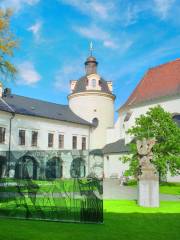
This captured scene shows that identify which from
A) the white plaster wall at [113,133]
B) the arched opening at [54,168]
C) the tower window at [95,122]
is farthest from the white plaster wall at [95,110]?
the arched opening at [54,168]

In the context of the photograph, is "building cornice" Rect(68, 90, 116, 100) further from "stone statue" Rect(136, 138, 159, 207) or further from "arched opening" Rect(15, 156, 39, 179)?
"arched opening" Rect(15, 156, 39, 179)

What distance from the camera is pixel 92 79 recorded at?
52.1 meters

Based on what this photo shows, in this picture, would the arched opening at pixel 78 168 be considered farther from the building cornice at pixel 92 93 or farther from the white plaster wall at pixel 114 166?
the building cornice at pixel 92 93

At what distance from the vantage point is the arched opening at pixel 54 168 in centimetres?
1415

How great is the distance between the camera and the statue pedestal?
17.8 meters

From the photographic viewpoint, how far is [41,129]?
43969 mm

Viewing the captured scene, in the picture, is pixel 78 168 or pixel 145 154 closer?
pixel 78 168

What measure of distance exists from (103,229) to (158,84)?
116ft

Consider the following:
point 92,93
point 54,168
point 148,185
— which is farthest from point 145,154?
point 92,93

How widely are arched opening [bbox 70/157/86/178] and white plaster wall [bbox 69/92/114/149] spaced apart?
3471cm

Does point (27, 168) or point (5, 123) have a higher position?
point (5, 123)

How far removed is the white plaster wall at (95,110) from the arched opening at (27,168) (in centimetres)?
3383

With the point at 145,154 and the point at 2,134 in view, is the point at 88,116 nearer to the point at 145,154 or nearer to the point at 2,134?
the point at 2,134

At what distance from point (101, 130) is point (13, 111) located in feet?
50.6
